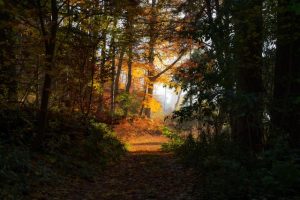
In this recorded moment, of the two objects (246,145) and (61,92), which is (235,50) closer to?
(246,145)

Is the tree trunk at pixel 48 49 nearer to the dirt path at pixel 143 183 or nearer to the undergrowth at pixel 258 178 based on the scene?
the dirt path at pixel 143 183

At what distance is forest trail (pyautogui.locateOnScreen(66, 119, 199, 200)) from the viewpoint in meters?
7.38

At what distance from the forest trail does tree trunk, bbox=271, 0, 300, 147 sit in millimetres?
2316

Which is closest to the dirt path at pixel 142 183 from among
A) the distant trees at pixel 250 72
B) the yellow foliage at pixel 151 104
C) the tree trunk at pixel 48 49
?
the distant trees at pixel 250 72

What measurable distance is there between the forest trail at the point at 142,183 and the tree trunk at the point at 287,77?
2316mm

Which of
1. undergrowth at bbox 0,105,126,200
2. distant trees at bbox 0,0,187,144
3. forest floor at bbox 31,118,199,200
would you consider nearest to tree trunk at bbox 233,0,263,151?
forest floor at bbox 31,118,199,200

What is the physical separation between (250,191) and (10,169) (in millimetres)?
4699

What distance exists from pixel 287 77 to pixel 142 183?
4006 millimetres

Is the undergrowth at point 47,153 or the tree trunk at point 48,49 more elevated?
the tree trunk at point 48,49

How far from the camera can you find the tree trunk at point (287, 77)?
7.76 metres

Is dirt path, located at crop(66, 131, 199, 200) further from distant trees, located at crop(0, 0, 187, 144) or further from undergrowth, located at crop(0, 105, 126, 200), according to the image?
distant trees, located at crop(0, 0, 187, 144)

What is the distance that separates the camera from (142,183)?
8750 mm

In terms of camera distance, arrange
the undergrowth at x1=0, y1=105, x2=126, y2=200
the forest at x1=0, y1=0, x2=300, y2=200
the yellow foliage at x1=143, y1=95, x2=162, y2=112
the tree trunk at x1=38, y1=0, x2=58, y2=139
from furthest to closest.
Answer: the yellow foliage at x1=143, y1=95, x2=162, y2=112 → the tree trunk at x1=38, y1=0, x2=58, y2=139 → the undergrowth at x1=0, y1=105, x2=126, y2=200 → the forest at x1=0, y1=0, x2=300, y2=200

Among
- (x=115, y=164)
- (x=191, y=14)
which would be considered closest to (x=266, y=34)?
(x=115, y=164)
